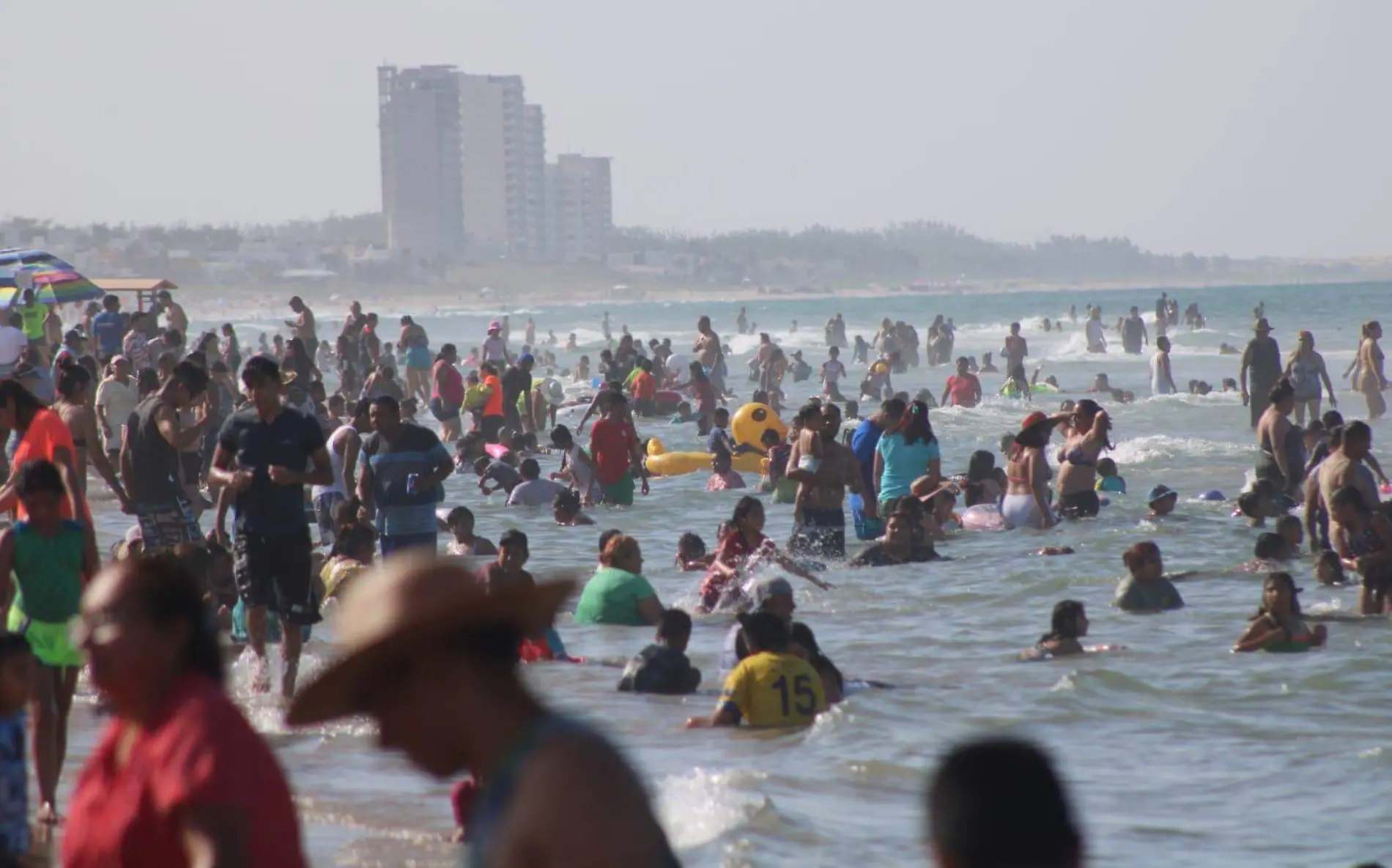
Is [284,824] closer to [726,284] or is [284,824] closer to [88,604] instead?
[88,604]

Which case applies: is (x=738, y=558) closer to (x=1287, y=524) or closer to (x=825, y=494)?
(x=825, y=494)

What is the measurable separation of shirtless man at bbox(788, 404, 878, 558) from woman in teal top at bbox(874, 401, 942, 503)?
0.97m

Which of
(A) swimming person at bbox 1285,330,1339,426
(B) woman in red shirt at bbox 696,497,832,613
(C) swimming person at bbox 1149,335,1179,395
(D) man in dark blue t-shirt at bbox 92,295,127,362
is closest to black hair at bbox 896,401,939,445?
(B) woman in red shirt at bbox 696,497,832,613

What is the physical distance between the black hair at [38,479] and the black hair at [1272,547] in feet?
33.0

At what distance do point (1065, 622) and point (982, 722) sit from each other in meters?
1.68

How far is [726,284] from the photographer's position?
195000 millimetres

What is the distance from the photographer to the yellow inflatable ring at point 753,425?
72.9 ft

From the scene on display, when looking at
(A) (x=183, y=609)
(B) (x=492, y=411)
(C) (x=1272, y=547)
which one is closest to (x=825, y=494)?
(C) (x=1272, y=547)

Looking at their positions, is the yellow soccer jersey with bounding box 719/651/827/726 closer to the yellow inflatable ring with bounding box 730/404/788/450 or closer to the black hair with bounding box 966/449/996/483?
the black hair with bounding box 966/449/996/483

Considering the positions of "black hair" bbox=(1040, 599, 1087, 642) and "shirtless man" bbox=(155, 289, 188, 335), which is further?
"shirtless man" bbox=(155, 289, 188, 335)

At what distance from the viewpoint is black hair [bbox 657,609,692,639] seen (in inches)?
404

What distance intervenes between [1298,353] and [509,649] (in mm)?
19852

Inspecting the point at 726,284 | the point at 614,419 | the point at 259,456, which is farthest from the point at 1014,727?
the point at 726,284

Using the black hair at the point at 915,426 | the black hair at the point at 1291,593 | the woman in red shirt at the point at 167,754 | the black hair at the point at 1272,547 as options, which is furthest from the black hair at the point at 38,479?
the black hair at the point at 1272,547
